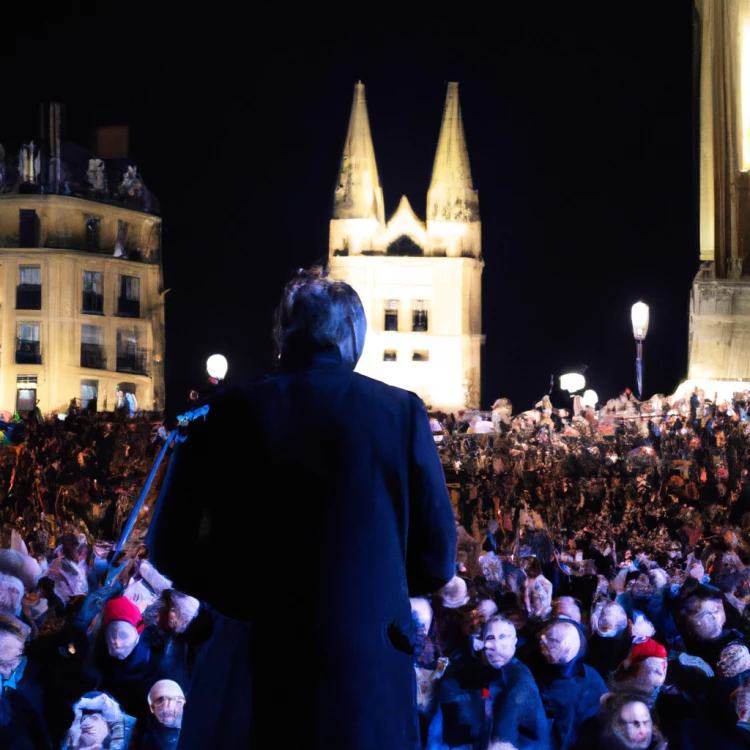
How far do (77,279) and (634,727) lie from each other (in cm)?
1721

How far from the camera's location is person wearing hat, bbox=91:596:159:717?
4570 millimetres

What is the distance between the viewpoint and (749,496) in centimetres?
857

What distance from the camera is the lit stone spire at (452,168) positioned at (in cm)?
1071

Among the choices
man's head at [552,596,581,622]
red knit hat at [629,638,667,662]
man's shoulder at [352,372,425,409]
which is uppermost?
man's shoulder at [352,372,425,409]

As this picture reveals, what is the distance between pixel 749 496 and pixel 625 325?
642 centimetres

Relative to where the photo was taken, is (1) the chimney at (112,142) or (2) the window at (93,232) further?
(2) the window at (93,232)

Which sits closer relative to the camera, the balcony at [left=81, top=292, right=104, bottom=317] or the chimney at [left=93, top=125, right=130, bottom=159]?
the chimney at [left=93, top=125, right=130, bottom=159]

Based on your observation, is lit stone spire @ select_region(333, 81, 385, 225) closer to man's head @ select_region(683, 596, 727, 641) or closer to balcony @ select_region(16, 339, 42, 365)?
balcony @ select_region(16, 339, 42, 365)

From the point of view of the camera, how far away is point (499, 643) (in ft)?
14.8

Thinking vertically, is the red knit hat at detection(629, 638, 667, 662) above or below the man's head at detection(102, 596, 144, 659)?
below

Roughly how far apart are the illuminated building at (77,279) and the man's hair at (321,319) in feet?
29.1

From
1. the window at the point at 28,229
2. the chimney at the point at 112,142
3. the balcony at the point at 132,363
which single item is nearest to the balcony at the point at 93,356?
the balcony at the point at 132,363

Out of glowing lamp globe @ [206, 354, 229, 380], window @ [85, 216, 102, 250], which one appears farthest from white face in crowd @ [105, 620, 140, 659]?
window @ [85, 216, 102, 250]

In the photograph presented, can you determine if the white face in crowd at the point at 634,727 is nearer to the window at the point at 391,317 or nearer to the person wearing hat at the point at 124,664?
the person wearing hat at the point at 124,664
